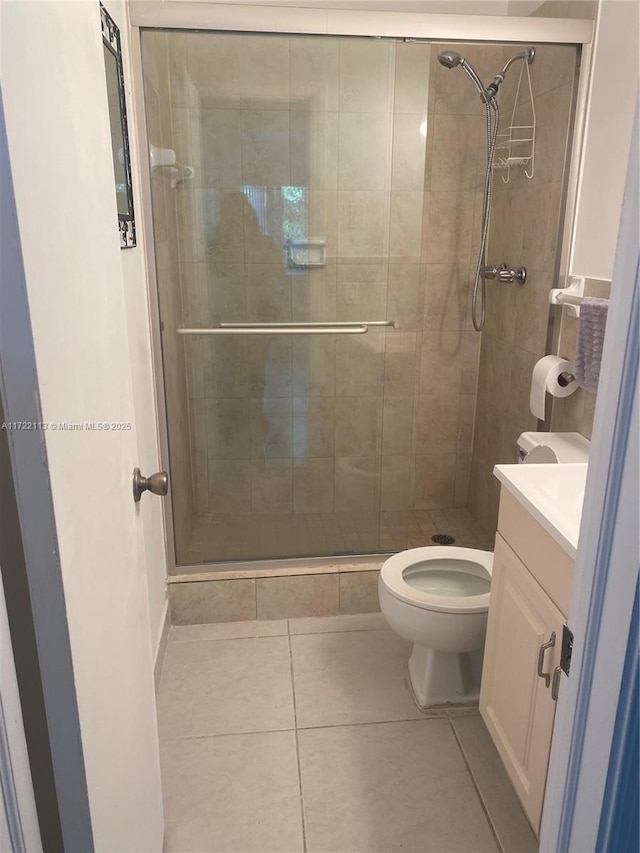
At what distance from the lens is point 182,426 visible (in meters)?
2.38

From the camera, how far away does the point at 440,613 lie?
179 cm

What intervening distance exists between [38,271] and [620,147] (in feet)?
6.09

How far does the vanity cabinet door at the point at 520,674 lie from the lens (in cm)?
129

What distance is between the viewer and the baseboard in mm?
2051

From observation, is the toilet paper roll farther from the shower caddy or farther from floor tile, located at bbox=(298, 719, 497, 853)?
floor tile, located at bbox=(298, 719, 497, 853)

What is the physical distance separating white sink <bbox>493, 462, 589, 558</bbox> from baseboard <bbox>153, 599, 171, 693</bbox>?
1296mm

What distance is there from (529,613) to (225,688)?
110cm

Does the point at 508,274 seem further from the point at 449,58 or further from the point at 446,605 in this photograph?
the point at 446,605

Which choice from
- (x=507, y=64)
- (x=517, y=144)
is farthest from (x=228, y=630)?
(x=507, y=64)

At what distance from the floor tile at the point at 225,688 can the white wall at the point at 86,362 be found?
0.69m

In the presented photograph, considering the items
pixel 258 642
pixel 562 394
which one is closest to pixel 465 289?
pixel 562 394

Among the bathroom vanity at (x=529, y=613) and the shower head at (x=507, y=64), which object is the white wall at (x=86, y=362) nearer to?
the bathroom vanity at (x=529, y=613)

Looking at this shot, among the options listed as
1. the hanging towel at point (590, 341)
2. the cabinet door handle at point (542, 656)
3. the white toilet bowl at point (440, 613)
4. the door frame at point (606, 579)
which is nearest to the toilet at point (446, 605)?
the white toilet bowl at point (440, 613)

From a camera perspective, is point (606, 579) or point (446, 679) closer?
point (606, 579)
